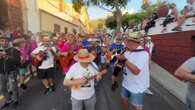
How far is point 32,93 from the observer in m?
10.1

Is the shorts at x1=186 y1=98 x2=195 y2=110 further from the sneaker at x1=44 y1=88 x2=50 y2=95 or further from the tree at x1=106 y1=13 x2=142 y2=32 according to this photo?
the tree at x1=106 y1=13 x2=142 y2=32

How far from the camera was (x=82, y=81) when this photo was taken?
5.49m

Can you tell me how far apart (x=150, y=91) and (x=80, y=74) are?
4.81m

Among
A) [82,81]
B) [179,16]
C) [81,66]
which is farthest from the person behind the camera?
[179,16]

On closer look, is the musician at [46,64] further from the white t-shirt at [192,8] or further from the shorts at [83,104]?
the shorts at [83,104]

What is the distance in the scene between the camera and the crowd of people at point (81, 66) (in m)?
5.64

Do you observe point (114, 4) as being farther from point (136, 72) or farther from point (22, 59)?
point (136, 72)

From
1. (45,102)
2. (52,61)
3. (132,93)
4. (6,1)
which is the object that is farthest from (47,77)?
(6,1)

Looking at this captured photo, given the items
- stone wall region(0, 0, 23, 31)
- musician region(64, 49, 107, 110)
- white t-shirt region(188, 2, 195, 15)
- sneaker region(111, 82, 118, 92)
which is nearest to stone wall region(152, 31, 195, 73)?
white t-shirt region(188, 2, 195, 15)

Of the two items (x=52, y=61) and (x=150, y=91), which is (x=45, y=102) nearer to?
(x=52, y=61)

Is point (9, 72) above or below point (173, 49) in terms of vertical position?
A: below

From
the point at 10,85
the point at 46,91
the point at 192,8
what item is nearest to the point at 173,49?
the point at 192,8

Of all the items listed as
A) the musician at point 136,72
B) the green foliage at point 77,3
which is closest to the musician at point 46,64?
the musician at point 136,72

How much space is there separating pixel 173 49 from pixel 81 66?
8607 millimetres
